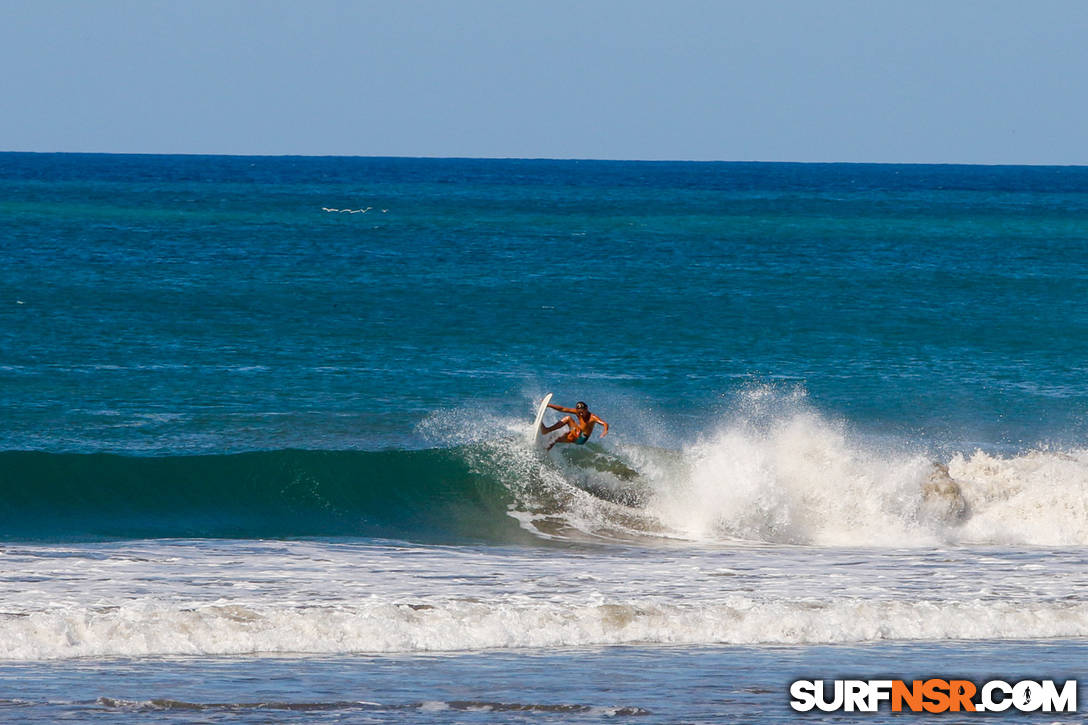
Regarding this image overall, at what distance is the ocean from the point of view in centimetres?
1010

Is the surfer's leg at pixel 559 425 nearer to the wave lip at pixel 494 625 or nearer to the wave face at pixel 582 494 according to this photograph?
the wave face at pixel 582 494

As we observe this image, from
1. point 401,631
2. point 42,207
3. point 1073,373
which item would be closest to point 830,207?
point 42,207

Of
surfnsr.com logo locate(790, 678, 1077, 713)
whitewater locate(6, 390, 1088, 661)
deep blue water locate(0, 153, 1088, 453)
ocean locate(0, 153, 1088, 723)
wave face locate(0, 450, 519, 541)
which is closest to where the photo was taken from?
surfnsr.com logo locate(790, 678, 1077, 713)

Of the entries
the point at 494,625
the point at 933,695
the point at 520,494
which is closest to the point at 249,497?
the point at 520,494

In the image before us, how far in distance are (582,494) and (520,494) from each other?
91 cm

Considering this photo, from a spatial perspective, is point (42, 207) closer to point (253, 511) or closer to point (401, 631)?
point (253, 511)

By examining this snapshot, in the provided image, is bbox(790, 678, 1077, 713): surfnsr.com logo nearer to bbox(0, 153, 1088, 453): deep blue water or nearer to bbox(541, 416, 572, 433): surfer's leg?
bbox(541, 416, 572, 433): surfer's leg

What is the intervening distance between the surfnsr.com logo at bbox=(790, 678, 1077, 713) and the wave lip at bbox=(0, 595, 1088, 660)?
1.83m

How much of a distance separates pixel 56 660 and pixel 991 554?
33.3 ft

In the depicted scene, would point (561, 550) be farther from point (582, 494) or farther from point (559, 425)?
point (559, 425)

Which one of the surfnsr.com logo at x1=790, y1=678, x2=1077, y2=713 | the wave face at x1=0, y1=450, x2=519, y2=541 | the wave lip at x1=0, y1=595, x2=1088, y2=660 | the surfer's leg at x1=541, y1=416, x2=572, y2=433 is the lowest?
the wave face at x1=0, y1=450, x2=519, y2=541

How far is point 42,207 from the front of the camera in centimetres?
8312

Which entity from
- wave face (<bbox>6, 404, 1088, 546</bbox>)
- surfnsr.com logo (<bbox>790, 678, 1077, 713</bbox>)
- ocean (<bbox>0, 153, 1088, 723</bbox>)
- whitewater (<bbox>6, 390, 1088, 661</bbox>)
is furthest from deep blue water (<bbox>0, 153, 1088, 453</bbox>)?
surfnsr.com logo (<bbox>790, 678, 1077, 713</bbox>)

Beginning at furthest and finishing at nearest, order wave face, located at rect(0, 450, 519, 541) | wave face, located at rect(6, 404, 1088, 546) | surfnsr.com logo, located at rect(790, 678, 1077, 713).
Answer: wave face, located at rect(0, 450, 519, 541) → wave face, located at rect(6, 404, 1088, 546) → surfnsr.com logo, located at rect(790, 678, 1077, 713)
